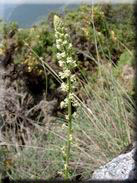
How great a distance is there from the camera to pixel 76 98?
459 cm

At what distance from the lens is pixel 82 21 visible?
23.3ft

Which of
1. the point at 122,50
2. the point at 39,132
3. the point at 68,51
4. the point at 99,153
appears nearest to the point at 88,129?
the point at 99,153

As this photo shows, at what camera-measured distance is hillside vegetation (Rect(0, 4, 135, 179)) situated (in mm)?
4372

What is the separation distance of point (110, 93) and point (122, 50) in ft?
6.87

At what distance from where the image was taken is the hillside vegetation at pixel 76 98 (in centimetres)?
437

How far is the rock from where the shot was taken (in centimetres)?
326

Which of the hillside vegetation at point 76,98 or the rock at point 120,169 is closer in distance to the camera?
the rock at point 120,169

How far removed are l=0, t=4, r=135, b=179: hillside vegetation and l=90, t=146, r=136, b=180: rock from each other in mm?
285

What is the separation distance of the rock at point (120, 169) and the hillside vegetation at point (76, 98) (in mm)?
285

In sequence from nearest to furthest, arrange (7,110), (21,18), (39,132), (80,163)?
(80,163) → (39,132) → (7,110) → (21,18)

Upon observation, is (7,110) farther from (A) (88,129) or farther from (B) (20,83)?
(A) (88,129)

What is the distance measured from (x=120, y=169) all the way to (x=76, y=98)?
4.52 feet

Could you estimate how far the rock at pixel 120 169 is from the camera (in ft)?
10.7

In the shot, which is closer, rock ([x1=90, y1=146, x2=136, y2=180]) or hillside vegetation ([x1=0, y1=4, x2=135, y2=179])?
rock ([x1=90, y1=146, x2=136, y2=180])
